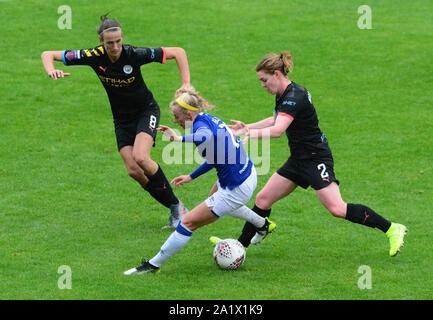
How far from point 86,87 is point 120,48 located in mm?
8635

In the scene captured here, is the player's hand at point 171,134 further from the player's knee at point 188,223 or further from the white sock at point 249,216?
the white sock at point 249,216

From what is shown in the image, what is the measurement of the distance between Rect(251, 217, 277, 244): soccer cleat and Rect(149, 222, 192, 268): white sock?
1293mm

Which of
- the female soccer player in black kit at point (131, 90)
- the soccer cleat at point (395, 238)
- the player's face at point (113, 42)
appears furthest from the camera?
the female soccer player in black kit at point (131, 90)

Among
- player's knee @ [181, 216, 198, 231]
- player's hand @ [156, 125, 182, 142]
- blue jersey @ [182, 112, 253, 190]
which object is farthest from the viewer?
player's knee @ [181, 216, 198, 231]

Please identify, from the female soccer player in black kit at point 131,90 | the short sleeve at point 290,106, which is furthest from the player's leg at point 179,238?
the female soccer player in black kit at point 131,90

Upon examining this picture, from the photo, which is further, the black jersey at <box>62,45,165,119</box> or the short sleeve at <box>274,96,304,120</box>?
the black jersey at <box>62,45,165,119</box>

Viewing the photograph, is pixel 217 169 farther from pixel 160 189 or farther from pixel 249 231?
pixel 160 189

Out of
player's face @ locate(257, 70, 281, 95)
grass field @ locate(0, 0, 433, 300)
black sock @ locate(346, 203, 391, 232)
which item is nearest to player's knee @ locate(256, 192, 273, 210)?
grass field @ locate(0, 0, 433, 300)

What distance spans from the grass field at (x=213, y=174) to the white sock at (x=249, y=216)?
492mm

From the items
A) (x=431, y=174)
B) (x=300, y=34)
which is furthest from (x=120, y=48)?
(x=300, y=34)

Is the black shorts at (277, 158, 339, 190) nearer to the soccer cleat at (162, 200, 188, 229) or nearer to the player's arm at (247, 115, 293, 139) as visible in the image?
the player's arm at (247, 115, 293, 139)

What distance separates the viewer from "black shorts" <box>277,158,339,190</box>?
9.04 meters

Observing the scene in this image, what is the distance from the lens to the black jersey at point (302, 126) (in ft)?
28.8

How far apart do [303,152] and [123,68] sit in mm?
2974
